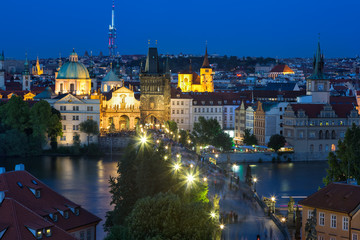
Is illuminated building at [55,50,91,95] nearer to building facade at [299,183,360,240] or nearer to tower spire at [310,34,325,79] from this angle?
tower spire at [310,34,325,79]

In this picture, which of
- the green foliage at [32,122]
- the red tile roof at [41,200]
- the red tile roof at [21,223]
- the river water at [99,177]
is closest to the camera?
the red tile roof at [21,223]

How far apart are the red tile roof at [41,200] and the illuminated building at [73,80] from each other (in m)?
56.3

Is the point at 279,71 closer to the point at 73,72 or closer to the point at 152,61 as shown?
the point at 152,61

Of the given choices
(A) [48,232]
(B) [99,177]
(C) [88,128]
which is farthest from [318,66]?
(A) [48,232]

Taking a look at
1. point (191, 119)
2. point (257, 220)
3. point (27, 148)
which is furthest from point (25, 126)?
point (257, 220)

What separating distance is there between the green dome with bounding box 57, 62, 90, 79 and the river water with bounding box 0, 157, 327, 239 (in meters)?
19.6

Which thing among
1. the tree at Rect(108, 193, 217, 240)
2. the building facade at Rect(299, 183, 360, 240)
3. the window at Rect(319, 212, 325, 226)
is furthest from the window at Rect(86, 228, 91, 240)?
the window at Rect(319, 212, 325, 226)

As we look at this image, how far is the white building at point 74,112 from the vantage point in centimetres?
7406

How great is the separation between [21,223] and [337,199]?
11.6 meters

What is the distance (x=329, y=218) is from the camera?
29594 mm

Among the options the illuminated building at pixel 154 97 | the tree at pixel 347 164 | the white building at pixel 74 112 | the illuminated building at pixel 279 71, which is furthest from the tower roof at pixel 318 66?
the illuminated building at pixel 279 71

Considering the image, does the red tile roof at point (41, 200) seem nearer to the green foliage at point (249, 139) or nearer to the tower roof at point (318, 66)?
the green foliage at point (249, 139)

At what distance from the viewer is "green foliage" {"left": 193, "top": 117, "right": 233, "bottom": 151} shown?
68.4 m

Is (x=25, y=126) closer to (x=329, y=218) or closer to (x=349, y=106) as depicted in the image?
(x=349, y=106)
